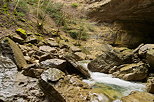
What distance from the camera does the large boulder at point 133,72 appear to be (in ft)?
15.6

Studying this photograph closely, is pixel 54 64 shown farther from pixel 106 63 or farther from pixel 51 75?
pixel 106 63

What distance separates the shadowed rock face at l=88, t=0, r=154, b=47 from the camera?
27.4ft

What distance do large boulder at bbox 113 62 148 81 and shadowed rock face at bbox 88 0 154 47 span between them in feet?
15.0

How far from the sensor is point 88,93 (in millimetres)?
3002

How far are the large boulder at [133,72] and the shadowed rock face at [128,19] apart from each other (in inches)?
181

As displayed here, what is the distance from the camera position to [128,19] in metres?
10.4

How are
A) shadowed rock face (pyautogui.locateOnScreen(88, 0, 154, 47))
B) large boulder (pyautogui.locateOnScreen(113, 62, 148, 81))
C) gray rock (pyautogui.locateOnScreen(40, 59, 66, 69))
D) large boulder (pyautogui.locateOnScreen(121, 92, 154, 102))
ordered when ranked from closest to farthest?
large boulder (pyautogui.locateOnScreen(121, 92, 154, 102)), gray rock (pyautogui.locateOnScreen(40, 59, 66, 69)), large boulder (pyautogui.locateOnScreen(113, 62, 148, 81)), shadowed rock face (pyautogui.locateOnScreen(88, 0, 154, 47))

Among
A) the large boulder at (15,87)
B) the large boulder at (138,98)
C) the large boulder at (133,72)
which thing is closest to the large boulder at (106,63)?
the large boulder at (133,72)

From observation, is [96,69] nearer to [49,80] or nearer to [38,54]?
[38,54]

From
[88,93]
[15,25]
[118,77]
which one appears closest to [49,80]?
[88,93]

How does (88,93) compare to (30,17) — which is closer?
(88,93)

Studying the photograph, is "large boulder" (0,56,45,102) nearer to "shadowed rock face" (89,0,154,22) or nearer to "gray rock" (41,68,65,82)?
"gray rock" (41,68,65,82)

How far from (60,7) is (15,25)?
21.2ft

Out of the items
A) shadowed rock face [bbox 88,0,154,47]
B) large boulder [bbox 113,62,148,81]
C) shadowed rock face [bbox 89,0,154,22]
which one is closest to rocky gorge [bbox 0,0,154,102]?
large boulder [bbox 113,62,148,81]
